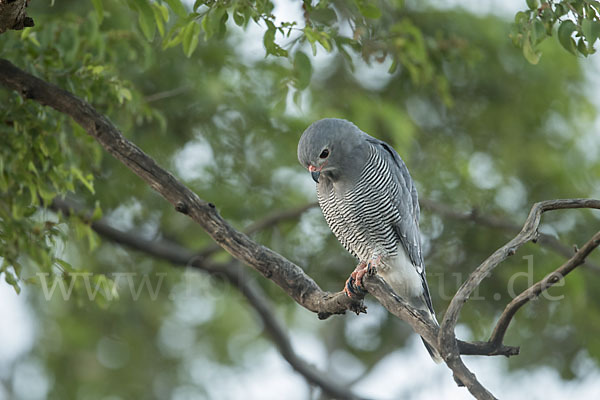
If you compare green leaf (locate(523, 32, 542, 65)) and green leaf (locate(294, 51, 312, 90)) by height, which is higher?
green leaf (locate(523, 32, 542, 65))

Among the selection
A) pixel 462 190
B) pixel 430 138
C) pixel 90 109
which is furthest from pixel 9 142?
pixel 430 138

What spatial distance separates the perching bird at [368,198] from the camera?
5297 mm

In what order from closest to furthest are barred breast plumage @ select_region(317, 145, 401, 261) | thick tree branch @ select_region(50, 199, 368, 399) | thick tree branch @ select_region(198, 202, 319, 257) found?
1. barred breast plumage @ select_region(317, 145, 401, 261)
2. thick tree branch @ select_region(198, 202, 319, 257)
3. thick tree branch @ select_region(50, 199, 368, 399)

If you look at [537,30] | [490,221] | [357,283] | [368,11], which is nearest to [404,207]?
[357,283]

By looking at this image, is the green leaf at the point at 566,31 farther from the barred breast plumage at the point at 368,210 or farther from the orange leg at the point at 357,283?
the orange leg at the point at 357,283

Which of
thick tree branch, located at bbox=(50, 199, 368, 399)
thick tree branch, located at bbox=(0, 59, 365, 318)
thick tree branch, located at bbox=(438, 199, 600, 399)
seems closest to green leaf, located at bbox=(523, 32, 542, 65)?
thick tree branch, located at bbox=(438, 199, 600, 399)

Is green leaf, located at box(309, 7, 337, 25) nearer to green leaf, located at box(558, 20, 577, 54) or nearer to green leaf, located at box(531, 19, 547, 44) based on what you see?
green leaf, located at box(531, 19, 547, 44)

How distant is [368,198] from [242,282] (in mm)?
2642

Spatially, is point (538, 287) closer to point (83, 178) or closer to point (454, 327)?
point (454, 327)

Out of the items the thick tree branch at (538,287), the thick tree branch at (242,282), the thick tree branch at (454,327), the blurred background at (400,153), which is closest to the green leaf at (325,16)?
the blurred background at (400,153)

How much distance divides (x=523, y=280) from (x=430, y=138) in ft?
9.94

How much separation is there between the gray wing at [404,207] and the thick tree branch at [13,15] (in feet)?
9.41

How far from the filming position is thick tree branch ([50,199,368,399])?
25.2 feet

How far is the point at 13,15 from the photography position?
157 inches
